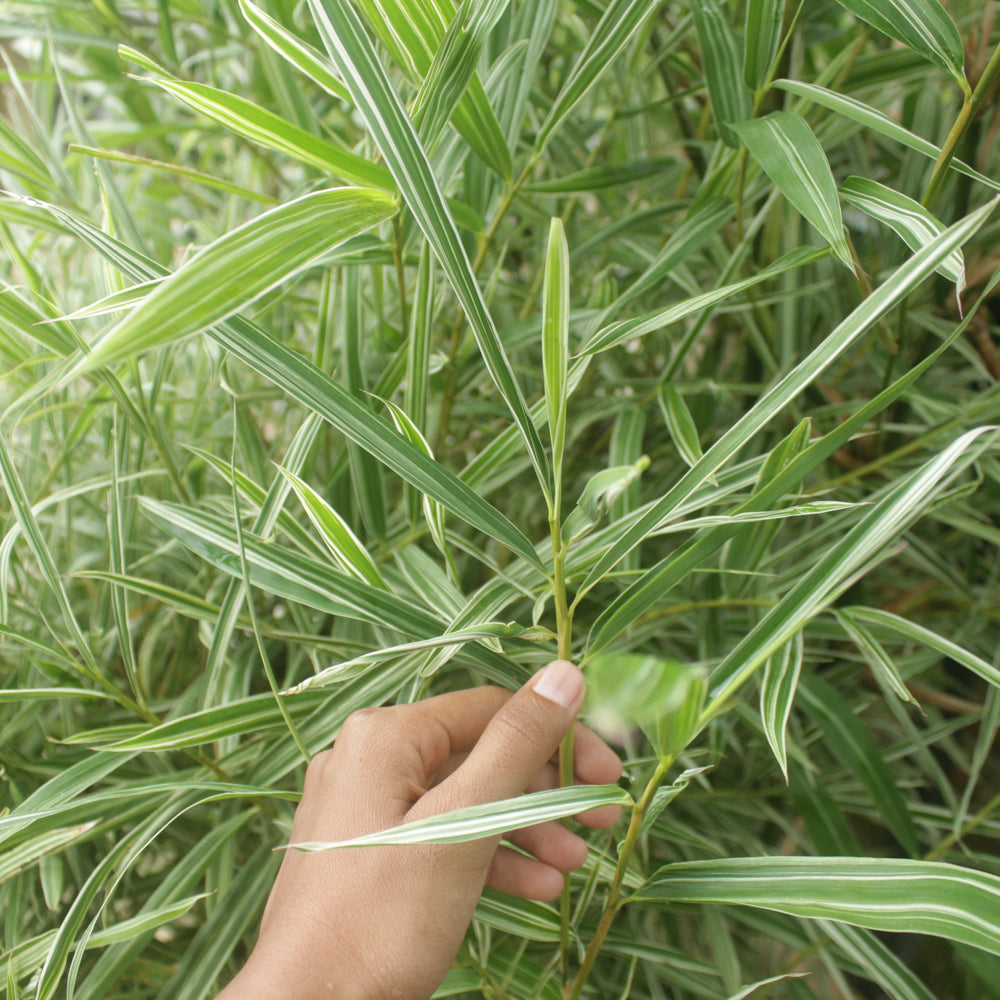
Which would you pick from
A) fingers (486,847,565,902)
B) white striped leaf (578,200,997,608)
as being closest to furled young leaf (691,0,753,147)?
white striped leaf (578,200,997,608)

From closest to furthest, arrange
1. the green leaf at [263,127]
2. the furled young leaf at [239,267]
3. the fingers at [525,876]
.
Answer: the furled young leaf at [239,267] → the green leaf at [263,127] → the fingers at [525,876]

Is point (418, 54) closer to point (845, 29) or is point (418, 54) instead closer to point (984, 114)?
point (984, 114)

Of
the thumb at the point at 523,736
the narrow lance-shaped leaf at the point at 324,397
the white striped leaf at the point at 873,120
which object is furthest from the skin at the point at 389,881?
the white striped leaf at the point at 873,120

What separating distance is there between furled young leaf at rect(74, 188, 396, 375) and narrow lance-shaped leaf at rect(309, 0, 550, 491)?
0.03 metres

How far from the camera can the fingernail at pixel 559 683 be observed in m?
0.38

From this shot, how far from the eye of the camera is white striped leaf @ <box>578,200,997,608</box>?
10.9 inches

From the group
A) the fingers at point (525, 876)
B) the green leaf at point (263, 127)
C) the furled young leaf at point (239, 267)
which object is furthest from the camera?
the fingers at point (525, 876)

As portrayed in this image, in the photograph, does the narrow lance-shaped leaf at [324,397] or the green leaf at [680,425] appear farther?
the green leaf at [680,425]

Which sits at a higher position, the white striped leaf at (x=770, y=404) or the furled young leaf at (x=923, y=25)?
the furled young leaf at (x=923, y=25)

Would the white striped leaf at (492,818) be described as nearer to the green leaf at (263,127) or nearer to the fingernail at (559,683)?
the fingernail at (559,683)

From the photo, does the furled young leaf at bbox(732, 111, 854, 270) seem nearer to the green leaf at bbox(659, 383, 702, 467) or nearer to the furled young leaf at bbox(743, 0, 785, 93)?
the furled young leaf at bbox(743, 0, 785, 93)

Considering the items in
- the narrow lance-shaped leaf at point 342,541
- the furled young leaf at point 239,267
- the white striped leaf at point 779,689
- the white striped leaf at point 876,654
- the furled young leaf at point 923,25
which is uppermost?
the furled young leaf at point 923,25

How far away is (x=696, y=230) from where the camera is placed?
54 centimetres

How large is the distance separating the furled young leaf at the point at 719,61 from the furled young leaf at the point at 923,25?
0.41ft
